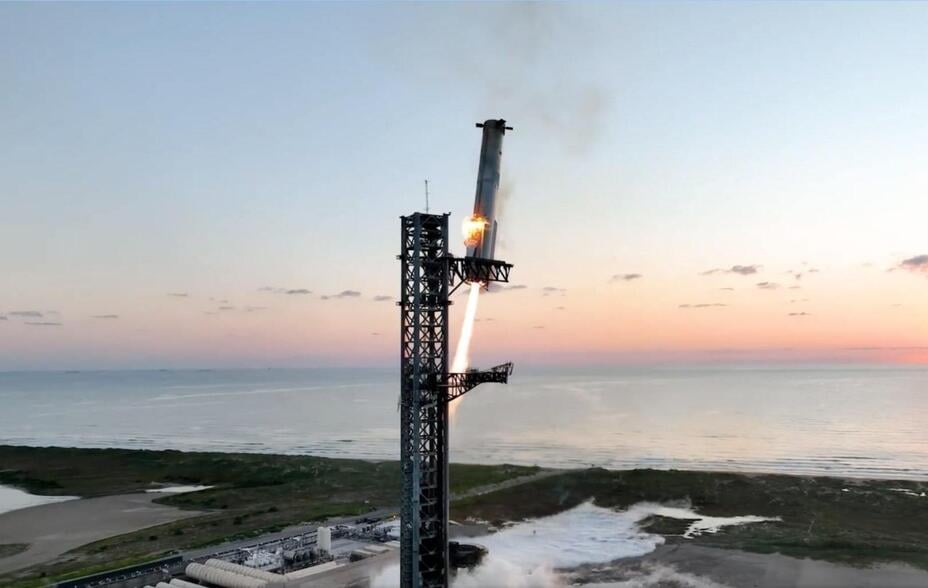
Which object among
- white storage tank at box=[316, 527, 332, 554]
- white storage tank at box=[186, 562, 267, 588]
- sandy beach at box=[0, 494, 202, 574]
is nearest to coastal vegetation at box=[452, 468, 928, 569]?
white storage tank at box=[316, 527, 332, 554]

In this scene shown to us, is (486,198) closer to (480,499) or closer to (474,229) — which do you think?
(474,229)

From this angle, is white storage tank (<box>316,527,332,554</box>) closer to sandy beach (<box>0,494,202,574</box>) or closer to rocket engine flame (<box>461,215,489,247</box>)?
rocket engine flame (<box>461,215,489,247</box>)

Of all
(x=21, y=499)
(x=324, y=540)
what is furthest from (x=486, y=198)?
(x=21, y=499)

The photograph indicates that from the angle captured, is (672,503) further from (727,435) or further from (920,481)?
(727,435)

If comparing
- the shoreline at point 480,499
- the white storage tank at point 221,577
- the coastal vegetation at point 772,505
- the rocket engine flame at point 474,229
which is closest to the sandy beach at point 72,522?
the shoreline at point 480,499

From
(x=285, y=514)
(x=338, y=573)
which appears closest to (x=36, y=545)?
(x=285, y=514)

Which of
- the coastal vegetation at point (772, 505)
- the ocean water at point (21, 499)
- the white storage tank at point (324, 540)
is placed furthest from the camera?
the ocean water at point (21, 499)

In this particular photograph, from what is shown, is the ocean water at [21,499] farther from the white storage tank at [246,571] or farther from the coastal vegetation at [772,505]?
the white storage tank at [246,571]
